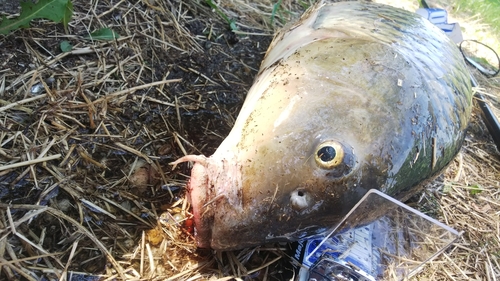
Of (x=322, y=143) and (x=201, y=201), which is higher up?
(x=322, y=143)

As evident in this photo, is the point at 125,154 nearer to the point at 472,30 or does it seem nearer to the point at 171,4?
the point at 171,4

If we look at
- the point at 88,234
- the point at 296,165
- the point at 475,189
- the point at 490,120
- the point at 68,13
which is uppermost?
the point at 296,165

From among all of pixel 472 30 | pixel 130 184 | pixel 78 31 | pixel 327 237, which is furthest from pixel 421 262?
pixel 472 30

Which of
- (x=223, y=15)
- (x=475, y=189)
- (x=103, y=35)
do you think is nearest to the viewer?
(x=103, y=35)

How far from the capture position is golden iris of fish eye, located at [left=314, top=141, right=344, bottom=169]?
1656 mm

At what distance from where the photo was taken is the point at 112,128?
235 centimetres

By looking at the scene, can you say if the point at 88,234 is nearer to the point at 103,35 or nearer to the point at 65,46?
the point at 65,46

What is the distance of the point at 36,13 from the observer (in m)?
2.45

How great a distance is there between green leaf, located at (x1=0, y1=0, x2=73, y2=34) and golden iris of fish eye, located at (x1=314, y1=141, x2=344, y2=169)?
5.74 ft

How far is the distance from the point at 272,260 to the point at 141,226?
661 millimetres

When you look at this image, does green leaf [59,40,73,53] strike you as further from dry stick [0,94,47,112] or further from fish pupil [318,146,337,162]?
fish pupil [318,146,337,162]

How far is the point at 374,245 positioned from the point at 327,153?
0.68 m

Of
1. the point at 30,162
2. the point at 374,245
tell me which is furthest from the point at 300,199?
the point at 30,162

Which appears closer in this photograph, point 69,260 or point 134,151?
point 69,260
